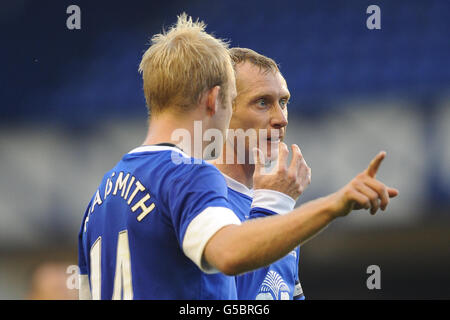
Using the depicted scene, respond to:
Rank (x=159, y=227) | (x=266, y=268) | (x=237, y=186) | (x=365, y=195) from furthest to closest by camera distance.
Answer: (x=237, y=186)
(x=266, y=268)
(x=159, y=227)
(x=365, y=195)

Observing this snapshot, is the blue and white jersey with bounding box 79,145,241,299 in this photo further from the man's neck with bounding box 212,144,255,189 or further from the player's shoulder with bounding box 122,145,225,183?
the man's neck with bounding box 212,144,255,189

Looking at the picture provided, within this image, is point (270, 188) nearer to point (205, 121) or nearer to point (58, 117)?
point (205, 121)

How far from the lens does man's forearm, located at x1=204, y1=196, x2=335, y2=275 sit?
1.60 metres

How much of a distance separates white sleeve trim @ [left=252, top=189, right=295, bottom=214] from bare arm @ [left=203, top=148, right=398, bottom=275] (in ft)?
1.83

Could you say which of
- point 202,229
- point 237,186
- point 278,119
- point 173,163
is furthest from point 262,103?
point 202,229

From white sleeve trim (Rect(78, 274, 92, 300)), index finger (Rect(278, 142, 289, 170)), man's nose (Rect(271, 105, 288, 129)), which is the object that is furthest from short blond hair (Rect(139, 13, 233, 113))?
man's nose (Rect(271, 105, 288, 129))

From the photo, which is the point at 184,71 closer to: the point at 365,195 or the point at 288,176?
the point at 288,176

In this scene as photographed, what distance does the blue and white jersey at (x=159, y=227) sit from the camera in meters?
1.72

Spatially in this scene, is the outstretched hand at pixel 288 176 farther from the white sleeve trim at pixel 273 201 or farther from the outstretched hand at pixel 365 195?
the outstretched hand at pixel 365 195

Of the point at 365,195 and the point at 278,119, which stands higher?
the point at 278,119

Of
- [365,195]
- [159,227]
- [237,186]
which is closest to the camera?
[365,195]

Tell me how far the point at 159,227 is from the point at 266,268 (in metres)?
0.81

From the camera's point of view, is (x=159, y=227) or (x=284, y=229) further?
(x=159, y=227)

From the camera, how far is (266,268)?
2520 millimetres
